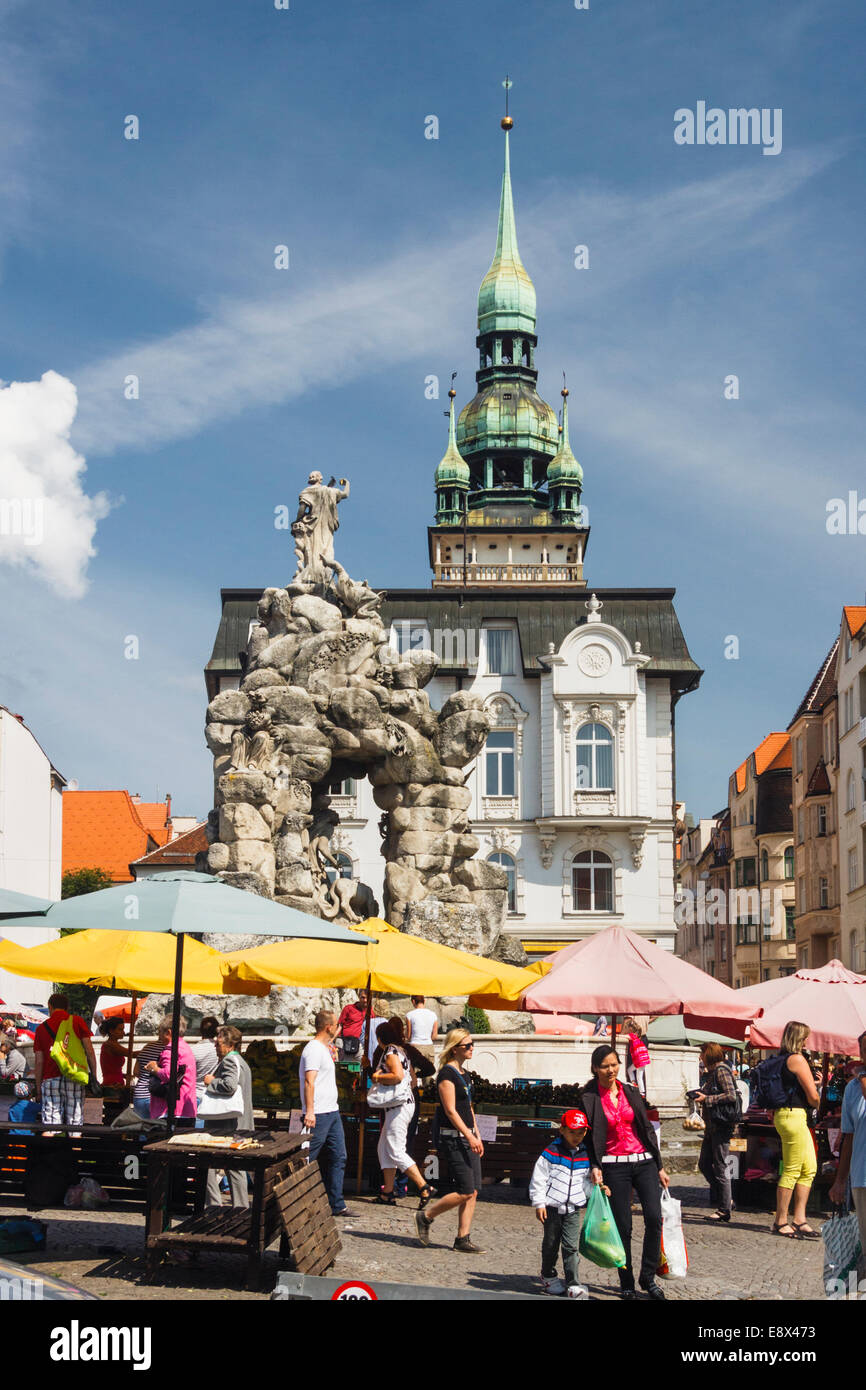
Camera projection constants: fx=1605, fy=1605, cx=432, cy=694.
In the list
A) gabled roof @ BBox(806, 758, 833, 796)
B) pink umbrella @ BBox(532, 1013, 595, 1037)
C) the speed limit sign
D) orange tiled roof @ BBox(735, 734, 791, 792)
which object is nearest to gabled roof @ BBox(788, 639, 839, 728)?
gabled roof @ BBox(806, 758, 833, 796)

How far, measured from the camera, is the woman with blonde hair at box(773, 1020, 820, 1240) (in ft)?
46.3

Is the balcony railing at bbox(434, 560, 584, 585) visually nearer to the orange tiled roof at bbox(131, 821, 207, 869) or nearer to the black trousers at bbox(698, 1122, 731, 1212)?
the orange tiled roof at bbox(131, 821, 207, 869)

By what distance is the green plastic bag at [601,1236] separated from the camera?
32.9 feet

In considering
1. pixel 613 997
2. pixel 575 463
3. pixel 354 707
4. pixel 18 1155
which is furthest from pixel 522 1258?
pixel 575 463

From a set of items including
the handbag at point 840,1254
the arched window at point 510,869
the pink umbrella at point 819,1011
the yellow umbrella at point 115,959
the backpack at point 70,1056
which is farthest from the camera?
the arched window at point 510,869

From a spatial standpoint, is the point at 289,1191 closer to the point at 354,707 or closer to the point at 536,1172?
the point at 536,1172

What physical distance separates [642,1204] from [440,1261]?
196 cm

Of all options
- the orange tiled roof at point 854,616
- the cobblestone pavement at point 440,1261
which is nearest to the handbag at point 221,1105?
the cobblestone pavement at point 440,1261

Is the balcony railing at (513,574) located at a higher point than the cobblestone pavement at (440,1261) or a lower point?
higher

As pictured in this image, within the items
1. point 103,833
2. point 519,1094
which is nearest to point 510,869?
point 103,833

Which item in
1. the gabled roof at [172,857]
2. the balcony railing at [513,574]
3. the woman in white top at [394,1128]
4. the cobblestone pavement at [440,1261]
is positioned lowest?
the cobblestone pavement at [440,1261]

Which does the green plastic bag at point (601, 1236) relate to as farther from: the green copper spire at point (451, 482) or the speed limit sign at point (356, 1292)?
the green copper spire at point (451, 482)

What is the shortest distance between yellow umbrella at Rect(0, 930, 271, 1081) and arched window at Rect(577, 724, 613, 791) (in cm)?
4372

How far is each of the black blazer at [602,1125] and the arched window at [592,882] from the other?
4897 centimetres
